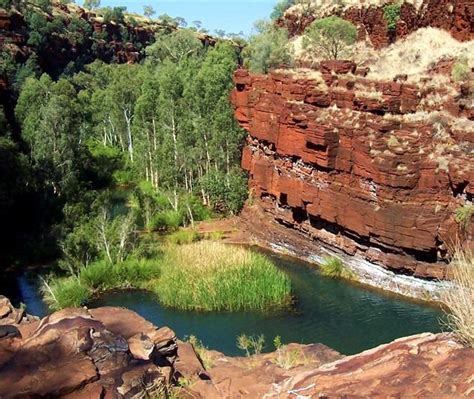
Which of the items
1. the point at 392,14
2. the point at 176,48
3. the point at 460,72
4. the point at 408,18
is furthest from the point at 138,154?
the point at 176,48

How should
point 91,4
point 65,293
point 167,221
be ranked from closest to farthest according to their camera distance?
point 65,293 < point 167,221 < point 91,4

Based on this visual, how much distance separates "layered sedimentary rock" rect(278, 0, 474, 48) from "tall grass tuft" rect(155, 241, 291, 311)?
88.4 ft

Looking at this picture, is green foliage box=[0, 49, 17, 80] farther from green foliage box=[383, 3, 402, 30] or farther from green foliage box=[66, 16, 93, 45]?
green foliage box=[383, 3, 402, 30]

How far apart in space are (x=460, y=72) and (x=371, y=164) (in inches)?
269

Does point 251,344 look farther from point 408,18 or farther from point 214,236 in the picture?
point 408,18

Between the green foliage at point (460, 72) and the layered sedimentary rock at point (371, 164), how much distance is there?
4.26ft

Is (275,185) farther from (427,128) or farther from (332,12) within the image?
(332,12)

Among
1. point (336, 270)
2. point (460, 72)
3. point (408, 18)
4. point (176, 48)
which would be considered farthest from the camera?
point (176, 48)

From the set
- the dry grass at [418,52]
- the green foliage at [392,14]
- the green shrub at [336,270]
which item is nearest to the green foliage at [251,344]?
the green shrub at [336,270]

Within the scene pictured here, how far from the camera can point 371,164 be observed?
90.1 feet

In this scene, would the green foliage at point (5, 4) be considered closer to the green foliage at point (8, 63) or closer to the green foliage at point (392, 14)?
the green foliage at point (8, 63)

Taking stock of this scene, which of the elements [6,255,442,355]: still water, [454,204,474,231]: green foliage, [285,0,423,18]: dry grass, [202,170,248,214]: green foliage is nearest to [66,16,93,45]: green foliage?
[285,0,423,18]: dry grass

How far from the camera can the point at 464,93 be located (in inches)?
1086

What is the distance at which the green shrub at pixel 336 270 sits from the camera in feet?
92.3
